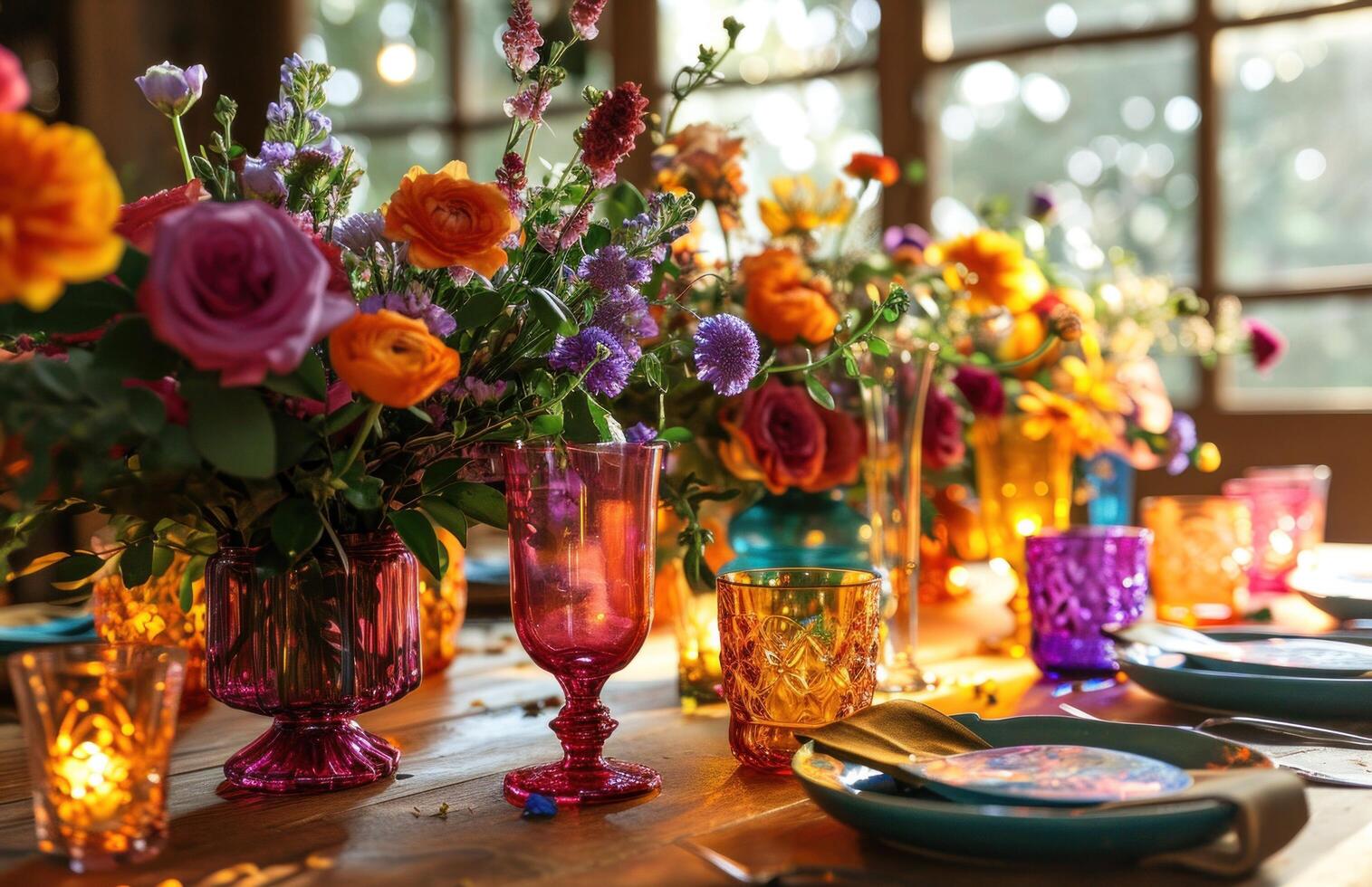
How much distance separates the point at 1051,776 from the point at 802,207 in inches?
32.8

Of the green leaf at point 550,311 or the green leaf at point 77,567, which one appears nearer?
the green leaf at point 550,311

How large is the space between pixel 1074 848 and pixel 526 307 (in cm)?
45

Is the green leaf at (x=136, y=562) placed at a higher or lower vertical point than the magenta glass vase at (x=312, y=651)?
higher

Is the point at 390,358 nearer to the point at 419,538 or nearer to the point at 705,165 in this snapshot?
the point at 419,538

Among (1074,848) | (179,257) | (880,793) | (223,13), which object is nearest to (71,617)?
(179,257)

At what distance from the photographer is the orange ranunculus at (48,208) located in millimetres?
557

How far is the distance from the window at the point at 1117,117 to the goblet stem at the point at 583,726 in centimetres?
163

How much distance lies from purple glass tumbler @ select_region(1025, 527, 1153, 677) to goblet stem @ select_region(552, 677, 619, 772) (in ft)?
1.66

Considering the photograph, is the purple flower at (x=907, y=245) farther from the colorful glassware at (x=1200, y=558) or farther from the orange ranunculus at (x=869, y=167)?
the colorful glassware at (x=1200, y=558)

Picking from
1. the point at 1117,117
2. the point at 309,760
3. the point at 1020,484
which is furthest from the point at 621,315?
the point at 1117,117

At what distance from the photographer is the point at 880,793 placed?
2.36 feet

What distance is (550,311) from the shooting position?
2.47 ft

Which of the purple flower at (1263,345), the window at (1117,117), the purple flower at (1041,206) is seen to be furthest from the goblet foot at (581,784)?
the window at (1117,117)

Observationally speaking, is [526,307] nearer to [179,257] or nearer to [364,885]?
[179,257]
